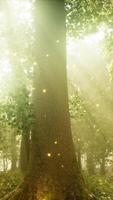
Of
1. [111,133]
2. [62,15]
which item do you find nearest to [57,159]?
[62,15]

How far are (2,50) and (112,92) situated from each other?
24660 mm

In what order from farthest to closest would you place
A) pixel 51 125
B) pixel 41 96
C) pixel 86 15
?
1. pixel 86 15
2. pixel 41 96
3. pixel 51 125

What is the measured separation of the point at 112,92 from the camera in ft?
128

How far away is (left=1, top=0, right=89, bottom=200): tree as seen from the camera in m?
11.3

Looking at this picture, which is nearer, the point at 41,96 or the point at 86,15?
the point at 41,96

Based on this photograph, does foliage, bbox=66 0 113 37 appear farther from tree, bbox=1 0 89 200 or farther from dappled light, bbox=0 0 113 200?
tree, bbox=1 0 89 200

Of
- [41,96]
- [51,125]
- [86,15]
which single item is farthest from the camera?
[86,15]

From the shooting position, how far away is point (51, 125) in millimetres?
11836

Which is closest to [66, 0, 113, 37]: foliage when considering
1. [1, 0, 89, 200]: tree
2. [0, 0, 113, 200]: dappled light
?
[0, 0, 113, 200]: dappled light

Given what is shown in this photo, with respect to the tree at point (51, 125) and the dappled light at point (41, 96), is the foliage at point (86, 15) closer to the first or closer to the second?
the dappled light at point (41, 96)

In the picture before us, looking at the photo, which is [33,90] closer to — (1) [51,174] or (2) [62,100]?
(2) [62,100]

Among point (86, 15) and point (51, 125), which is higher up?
point (86, 15)

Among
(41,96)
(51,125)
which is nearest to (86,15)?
(41,96)

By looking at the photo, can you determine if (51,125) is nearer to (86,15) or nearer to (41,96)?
(41,96)
